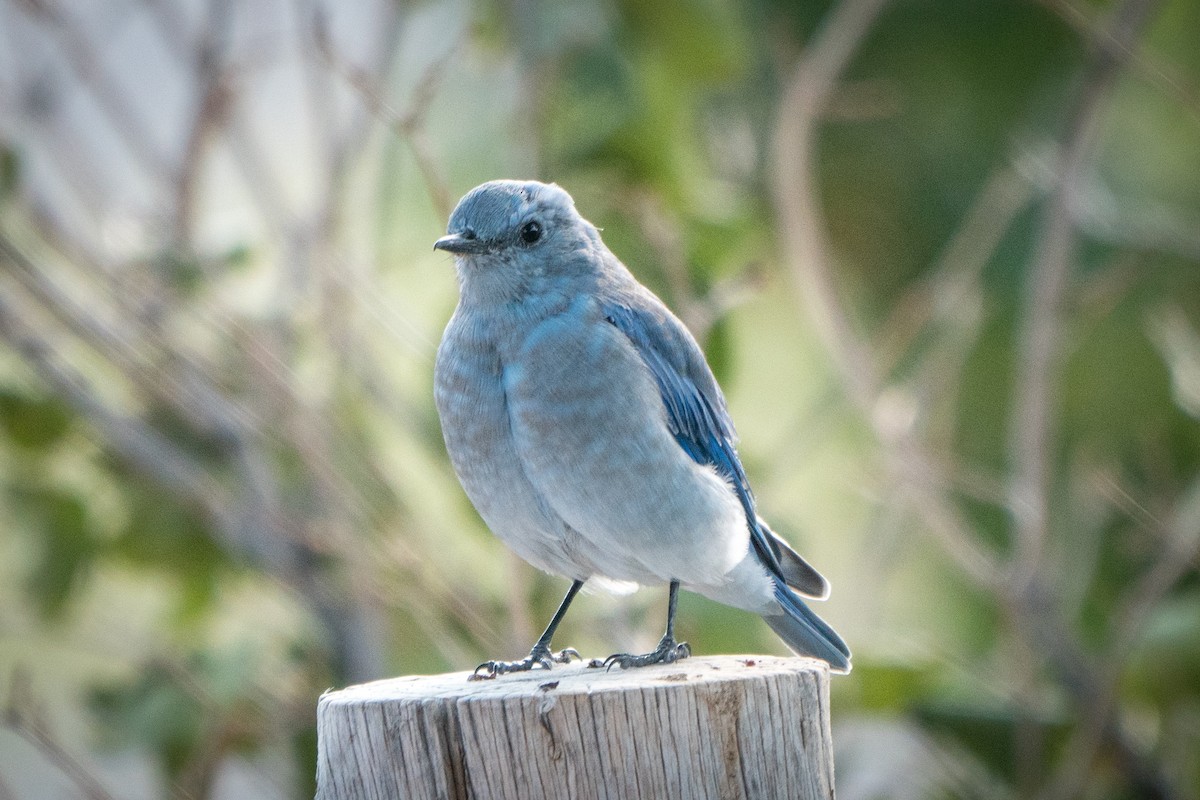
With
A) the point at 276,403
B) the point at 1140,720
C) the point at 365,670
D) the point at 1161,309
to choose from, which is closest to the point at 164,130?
the point at 276,403

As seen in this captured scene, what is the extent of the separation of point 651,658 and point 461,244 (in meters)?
1.06

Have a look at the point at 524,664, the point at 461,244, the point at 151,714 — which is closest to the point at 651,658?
the point at 524,664

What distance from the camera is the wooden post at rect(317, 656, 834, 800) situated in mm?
2338

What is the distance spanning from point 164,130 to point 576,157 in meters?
2.28

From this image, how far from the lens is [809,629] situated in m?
3.61

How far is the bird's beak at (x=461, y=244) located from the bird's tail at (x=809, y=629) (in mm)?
1113

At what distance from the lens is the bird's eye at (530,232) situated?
346 centimetres

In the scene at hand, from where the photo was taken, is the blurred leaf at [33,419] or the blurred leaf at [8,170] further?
the blurred leaf at [33,419]

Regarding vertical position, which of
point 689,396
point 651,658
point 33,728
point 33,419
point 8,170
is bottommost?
point 651,658

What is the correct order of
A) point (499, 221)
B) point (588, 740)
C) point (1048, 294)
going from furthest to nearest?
point (1048, 294)
point (499, 221)
point (588, 740)

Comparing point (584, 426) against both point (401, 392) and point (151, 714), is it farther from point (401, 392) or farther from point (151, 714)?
point (401, 392)

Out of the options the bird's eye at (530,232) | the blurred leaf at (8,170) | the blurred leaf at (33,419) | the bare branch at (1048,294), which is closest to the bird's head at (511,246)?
the bird's eye at (530,232)

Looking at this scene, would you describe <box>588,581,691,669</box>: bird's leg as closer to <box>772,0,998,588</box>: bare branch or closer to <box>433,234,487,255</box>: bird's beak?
<box>433,234,487,255</box>: bird's beak

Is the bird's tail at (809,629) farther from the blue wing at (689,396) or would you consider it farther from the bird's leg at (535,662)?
the bird's leg at (535,662)
